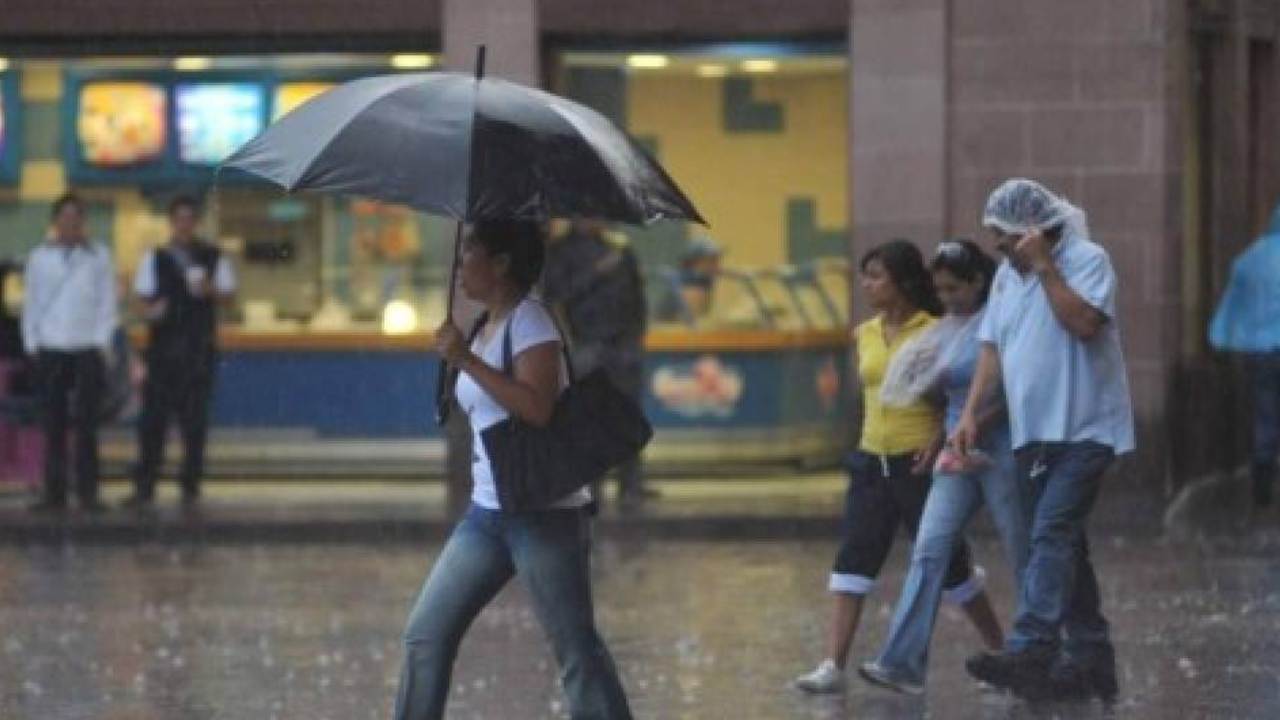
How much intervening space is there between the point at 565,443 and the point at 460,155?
826 mm

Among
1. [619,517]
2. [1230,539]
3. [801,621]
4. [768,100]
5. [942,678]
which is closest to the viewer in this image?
[942,678]

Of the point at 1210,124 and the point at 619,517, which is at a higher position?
the point at 1210,124

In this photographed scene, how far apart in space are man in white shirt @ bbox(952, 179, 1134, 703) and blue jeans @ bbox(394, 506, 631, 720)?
8.69 feet

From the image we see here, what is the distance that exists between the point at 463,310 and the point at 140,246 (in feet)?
10.5

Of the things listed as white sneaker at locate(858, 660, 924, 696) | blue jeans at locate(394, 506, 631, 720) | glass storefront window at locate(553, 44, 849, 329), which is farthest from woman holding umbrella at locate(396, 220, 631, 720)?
glass storefront window at locate(553, 44, 849, 329)

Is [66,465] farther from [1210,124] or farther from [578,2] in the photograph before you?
[1210,124]

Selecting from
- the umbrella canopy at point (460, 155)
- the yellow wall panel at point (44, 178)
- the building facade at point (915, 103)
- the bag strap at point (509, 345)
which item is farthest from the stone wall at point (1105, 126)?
the bag strap at point (509, 345)

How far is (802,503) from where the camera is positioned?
20.3 meters

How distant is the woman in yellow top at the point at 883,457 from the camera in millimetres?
11992

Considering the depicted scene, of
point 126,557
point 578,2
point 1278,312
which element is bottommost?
point 126,557

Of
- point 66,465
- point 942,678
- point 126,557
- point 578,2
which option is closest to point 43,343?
point 66,465

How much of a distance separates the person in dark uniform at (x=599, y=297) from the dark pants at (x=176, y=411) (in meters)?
2.25

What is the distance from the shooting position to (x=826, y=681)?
39.3 ft

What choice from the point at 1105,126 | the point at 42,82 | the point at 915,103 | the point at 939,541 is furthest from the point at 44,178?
the point at 939,541
